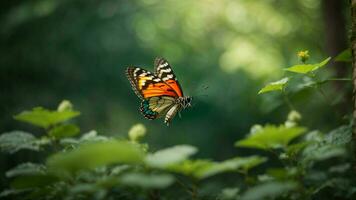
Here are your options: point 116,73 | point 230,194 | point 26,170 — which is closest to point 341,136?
point 230,194

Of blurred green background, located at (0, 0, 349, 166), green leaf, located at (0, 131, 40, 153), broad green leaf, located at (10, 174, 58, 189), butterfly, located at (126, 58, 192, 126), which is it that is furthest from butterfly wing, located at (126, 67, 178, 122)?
broad green leaf, located at (10, 174, 58, 189)

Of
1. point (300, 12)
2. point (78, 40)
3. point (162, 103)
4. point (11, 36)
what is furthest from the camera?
point (300, 12)

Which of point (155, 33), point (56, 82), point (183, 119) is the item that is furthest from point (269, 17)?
point (56, 82)

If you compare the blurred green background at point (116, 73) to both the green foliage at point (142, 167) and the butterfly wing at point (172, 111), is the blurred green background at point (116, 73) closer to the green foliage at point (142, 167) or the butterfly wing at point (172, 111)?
the butterfly wing at point (172, 111)

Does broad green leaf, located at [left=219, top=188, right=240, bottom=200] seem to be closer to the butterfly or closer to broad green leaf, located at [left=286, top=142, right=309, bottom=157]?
broad green leaf, located at [left=286, top=142, right=309, bottom=157]

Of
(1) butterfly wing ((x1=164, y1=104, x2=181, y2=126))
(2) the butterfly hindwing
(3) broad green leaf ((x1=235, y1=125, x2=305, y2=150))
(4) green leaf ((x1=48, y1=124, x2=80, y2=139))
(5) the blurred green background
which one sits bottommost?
(3) broad green leaf ((x1=235, y1=125, x2=305, y2=150))

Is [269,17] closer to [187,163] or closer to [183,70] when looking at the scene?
[183,70]

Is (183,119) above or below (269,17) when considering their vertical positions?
below

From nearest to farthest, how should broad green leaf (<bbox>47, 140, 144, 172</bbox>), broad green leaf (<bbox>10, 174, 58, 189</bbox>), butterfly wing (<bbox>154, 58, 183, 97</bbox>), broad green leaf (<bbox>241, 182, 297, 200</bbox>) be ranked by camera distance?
broad green leaf (<bbox>47, 140, 144, 172</bbox>) < broad green leaf (<bbox>241, 182, 297, 200</bbox>) < broad green leaf (<bbox>10, 174, 58, 189</bbox>) < butterfly wing (<bbox>154, 58, 183, 97</bbox>)
